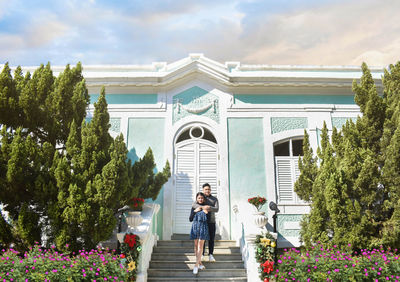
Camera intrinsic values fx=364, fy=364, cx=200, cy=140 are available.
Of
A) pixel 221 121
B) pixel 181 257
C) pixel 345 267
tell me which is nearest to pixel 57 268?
pixel 181 257

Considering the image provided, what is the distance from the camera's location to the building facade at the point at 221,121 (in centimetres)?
964

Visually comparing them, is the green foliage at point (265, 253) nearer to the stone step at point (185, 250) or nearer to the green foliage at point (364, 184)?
the green foliage at point (364, 184)

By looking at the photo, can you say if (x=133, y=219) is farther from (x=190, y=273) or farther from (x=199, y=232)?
(x=190, y=273)

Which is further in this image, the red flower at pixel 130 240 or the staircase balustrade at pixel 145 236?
the staircase balustrade at pixel 145 236

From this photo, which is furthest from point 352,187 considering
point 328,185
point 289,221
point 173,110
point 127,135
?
point 127,135

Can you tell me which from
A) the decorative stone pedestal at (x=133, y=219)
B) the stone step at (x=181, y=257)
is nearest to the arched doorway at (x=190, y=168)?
the stone step at (x=181, y=257)

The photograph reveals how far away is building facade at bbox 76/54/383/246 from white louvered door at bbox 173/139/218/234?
26mm

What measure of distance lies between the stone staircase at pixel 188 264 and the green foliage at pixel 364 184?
5.41 feet

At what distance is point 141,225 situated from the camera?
7668mm

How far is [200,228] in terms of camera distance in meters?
7.27

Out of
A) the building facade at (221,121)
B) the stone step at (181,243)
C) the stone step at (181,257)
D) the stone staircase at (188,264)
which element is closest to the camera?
the stone staircase at (188,264)

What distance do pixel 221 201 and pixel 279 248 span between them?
6.10 feet

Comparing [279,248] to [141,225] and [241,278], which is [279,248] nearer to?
[241,278]

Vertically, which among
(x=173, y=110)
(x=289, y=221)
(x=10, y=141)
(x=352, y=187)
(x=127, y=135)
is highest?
(x=173, y=110)
